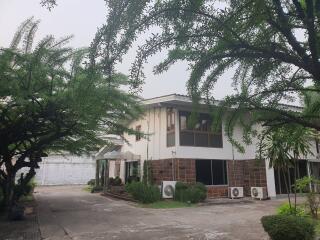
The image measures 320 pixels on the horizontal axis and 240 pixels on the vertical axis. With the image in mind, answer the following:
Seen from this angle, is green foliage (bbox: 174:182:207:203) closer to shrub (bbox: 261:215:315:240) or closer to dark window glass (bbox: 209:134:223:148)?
dark window glass (bbox: 209:134:223:148)

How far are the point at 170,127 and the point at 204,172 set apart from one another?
11.4 ft

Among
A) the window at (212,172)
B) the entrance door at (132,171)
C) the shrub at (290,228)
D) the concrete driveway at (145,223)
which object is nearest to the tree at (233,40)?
the shrub at (290,228)

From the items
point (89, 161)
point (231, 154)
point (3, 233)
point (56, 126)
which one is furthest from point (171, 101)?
point (89, 161)

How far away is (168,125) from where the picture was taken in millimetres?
20672

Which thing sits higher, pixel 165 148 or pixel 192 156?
pixel 165 148

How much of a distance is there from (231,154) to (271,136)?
618 inches

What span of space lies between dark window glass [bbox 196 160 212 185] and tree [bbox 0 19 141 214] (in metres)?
7.37

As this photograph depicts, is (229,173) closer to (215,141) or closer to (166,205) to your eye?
(215,141)

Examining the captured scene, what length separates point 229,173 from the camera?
21.2 meters

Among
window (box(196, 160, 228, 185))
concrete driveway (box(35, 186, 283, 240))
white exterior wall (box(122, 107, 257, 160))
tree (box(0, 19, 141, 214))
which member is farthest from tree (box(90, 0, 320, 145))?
window (box(196, 160, 228, 185))

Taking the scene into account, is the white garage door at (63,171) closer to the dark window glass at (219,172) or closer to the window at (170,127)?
the window at (170,127)

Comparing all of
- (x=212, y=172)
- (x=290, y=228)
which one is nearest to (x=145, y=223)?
(x=290, y=228)

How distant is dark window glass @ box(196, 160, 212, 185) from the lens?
20266mm

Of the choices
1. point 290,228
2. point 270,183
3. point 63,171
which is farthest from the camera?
point 63,171
